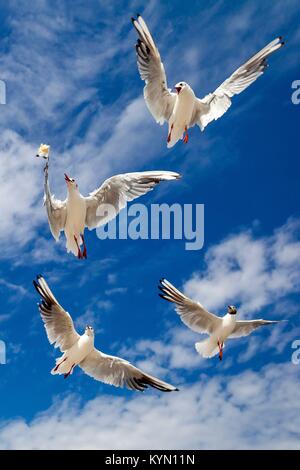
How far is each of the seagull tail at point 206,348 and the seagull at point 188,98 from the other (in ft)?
13.6

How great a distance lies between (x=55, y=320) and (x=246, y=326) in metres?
4.30

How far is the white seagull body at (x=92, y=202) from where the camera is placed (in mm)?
12930

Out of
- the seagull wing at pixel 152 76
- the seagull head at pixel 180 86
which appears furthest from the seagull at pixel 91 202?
the seagull head at pixel 180 86

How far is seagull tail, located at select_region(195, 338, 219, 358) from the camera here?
1380 cm

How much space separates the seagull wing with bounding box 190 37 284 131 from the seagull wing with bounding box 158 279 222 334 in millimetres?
3686

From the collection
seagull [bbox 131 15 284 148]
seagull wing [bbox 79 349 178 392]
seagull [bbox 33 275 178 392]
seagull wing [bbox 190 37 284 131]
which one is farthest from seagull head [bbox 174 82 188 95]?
seagull wing [bbox 79 349 178 392]

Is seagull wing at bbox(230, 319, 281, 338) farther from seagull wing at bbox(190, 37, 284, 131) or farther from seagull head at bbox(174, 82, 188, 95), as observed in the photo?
seagull head at bbox(174, 82, 188, 95)

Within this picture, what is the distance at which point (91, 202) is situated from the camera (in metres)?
13.3

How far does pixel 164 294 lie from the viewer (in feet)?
42.9

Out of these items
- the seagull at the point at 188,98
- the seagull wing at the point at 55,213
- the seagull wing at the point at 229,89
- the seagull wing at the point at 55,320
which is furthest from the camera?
the seagull wing at the point at 229,89

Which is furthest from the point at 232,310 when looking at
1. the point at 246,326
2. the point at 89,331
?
the point at 89,331

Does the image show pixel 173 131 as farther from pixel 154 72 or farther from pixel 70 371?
pixel 70 371

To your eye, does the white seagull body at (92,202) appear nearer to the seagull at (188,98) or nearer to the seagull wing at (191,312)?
the seagull at (188,98)

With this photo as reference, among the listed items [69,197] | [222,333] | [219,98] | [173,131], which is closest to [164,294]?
[222,333]
